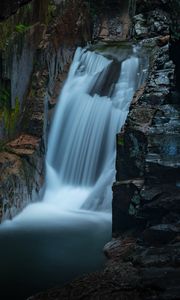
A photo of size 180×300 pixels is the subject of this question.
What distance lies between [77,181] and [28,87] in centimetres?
320

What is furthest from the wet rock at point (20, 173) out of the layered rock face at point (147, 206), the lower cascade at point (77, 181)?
the layered rock face at point (147, 206)

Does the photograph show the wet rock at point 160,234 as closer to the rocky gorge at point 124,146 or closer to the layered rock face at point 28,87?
the rocky gorge at point 124,146

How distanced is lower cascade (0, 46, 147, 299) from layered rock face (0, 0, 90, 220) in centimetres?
48

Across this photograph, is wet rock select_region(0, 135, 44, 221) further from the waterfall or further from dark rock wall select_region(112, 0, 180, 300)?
dark rock wall select_region(112, 0, 180, 300)

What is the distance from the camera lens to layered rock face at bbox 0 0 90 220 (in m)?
12.3

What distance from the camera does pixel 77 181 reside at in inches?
547

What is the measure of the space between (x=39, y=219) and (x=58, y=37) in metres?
7.14

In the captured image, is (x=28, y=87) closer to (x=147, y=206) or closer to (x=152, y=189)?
(x=152, y=189)

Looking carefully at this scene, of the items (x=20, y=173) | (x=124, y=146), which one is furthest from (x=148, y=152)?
(x=20, y=173)

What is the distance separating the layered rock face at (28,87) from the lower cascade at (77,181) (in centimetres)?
48

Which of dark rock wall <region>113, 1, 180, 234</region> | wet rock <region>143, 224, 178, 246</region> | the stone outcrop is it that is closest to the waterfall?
dark rock wall <region>113, 1, 180, 234</region>

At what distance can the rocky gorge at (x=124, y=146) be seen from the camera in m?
6.51

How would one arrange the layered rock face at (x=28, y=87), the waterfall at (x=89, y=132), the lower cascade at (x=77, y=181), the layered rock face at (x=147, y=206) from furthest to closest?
the waterfall at (x=89, y=132), the layered rock face at (x=28, y=87), the lower cascade at (x=77, y=181), the layered rock face at (x=147, y=206)

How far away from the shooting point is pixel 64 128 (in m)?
15.0
